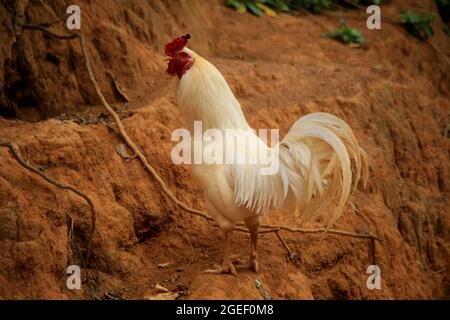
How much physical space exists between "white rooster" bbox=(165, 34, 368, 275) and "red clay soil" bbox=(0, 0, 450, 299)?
754 millimetres

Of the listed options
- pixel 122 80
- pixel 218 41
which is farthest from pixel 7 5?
pixel 218 41

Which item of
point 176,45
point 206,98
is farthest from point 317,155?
point 176,45

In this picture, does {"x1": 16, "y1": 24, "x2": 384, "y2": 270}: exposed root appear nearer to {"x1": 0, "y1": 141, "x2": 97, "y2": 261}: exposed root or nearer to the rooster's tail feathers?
{"x1": 0, "y1": 141, "x2": 97, "y2": 261}: exposed root

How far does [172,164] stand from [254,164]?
1683 mm

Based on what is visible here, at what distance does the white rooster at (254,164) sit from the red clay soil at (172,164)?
75cm

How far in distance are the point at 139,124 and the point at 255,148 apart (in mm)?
1879

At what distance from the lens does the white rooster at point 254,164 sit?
5.26 meters

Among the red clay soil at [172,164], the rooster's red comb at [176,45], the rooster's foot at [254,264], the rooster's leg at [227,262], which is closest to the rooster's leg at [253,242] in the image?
Result: the rooster's foot at [254,264]

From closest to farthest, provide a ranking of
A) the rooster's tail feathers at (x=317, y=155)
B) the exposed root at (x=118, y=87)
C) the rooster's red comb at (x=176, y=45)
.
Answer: the rooster's tail feathers at (x=317, y=155) < the rooster's red comb at (x=176, y=45) < the exposed root at (x=118, y=87)

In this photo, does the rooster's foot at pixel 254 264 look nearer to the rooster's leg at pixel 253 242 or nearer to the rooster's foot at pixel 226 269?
the rooster's leg at pixel 253 242

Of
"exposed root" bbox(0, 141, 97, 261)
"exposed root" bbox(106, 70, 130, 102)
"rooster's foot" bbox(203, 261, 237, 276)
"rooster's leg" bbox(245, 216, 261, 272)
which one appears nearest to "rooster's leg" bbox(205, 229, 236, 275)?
"rooster's foot" bbox(203, 261, 237, 276)

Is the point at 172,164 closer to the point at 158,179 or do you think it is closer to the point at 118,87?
the point at 158,179

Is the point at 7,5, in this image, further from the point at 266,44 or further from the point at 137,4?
the point at 266,44

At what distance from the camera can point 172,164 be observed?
22.6ft
